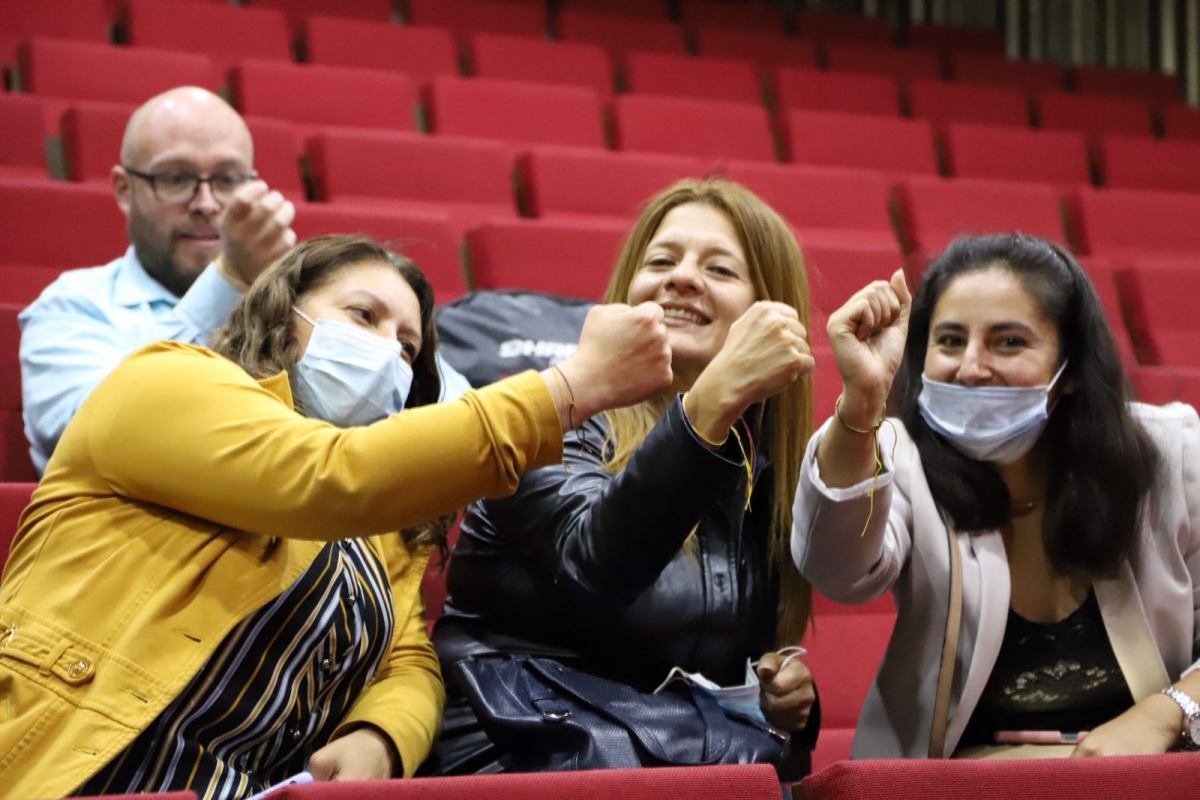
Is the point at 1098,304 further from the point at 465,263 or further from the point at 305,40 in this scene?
the point at 305,40

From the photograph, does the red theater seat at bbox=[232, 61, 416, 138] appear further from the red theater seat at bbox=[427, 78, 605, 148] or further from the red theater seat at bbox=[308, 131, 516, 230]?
the red theater seat at bbox=[308, 131, 516, 230]

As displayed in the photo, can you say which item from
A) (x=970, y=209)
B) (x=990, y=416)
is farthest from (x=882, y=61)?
(x=990, y=416)

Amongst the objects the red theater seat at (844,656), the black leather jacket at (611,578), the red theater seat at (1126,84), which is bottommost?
the red theater seat at (844,656)

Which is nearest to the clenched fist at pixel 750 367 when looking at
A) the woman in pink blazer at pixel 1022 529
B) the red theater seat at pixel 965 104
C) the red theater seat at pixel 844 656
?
the woman in pink blazer at pixel 1022 529

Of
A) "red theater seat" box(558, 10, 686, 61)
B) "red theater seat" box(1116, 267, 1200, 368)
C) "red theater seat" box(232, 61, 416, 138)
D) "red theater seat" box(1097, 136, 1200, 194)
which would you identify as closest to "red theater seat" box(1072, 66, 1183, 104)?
"red theater seat" box(1097, 136, 1200, 194)

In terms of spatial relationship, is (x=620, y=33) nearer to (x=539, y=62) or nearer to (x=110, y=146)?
(x=539, y=62)

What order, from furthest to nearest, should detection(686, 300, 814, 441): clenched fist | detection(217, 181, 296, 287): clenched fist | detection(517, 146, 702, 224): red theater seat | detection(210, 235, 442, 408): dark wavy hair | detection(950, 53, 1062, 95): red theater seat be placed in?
detection(950, 53, 1062, 95): red theater seat
detection(517, 146, 702, 224): red theater seat
detection(217, 181, 296, 287): clenched fist
detection(210, 235, 442, 408): dark wavy hair
detection(686, 300, 814, 441): clenched fist

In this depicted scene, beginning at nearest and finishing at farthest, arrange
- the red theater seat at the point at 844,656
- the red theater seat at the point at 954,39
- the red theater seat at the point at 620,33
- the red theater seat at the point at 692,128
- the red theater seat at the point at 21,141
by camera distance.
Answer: the red theater seat at the point at 844,656, the red theater seat at the point at 21,141, the red theater seat at the point at 692,128, the red theater seat at the point at 620,33, the red theater seat at the point at 954,39

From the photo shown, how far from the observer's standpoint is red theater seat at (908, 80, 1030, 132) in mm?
2564

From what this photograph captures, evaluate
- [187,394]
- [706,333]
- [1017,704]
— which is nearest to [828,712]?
[1017,704]

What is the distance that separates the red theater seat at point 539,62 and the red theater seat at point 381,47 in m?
0.06

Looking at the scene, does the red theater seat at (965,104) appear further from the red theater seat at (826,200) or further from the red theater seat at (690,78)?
the red theater seat at (826,200)

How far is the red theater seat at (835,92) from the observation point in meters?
2.48

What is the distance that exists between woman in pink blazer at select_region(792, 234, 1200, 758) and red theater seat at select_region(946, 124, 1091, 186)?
4.82 ft
